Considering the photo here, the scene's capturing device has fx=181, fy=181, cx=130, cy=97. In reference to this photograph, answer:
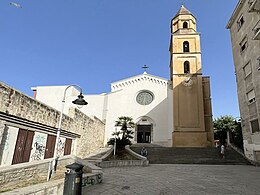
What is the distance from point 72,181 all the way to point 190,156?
593 inches

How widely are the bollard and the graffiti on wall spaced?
16.8 ft

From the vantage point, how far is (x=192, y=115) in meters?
24.6

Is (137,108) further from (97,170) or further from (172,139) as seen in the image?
(97,170)

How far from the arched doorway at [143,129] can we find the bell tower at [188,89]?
4508 millimetres

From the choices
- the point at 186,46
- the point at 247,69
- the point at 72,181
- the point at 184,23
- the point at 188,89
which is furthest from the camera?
the point at 184,23

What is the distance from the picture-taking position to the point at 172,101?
86.0 feet

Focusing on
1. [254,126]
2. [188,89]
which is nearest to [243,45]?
[254,126]

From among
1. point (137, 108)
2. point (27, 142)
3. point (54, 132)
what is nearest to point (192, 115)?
point (137, 108)

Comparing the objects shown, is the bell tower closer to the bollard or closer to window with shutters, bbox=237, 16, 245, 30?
window with shutters, bbox=237, 16, 245, 30

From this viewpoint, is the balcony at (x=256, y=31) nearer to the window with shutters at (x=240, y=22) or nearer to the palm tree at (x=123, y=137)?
the window with shutters at (x=240, y=22)

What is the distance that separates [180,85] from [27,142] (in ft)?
72.2

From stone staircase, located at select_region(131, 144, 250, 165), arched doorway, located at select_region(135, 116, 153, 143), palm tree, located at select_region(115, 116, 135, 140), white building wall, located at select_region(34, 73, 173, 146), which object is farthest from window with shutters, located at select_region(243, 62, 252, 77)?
arched doorway, located at select_region(135, 116, 153, 143)

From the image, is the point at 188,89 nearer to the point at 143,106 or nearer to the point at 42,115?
the point at 143,106

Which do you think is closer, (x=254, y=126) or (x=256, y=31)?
(x=256, y=31)
